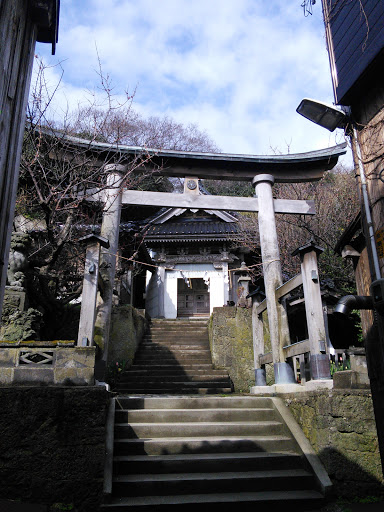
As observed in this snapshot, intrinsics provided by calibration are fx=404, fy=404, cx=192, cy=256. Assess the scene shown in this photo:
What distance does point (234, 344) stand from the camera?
39.2 ft

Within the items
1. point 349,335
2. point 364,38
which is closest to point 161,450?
point 364,38

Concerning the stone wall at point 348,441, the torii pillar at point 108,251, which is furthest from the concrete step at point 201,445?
the torii pillar at point 108,251

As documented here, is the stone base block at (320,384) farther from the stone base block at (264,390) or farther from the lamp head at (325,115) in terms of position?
the lamp head at (325,115)

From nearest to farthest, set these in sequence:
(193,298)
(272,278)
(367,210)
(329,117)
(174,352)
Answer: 1. (367,210)
2. (329,117)
3. (272,278)
4. (174,352)
5. (193,298)

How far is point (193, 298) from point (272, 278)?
13.0 m

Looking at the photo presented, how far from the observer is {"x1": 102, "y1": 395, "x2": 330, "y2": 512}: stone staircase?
4477mm

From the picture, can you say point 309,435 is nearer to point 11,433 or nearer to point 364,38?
point 11,433

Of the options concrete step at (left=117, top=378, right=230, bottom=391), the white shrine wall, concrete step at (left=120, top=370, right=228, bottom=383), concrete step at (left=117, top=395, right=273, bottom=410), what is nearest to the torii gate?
concrete step at (left=117, top=395, right=273, bottom=410)

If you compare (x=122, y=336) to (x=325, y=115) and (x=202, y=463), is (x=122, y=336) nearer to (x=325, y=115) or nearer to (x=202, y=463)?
(x=202, y=463)

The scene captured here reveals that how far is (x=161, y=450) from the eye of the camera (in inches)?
207

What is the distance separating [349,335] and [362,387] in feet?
44.1

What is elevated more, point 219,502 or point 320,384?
point 320,384

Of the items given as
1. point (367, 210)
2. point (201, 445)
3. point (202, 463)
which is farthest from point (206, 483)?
point (367, 210)

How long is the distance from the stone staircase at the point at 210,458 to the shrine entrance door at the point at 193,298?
575 inches
